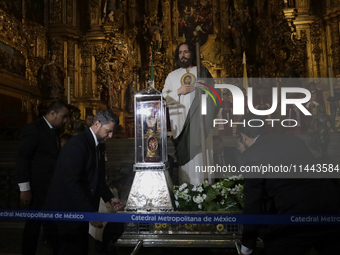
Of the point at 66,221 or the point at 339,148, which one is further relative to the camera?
the point at 339,148

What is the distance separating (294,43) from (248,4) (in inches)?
179

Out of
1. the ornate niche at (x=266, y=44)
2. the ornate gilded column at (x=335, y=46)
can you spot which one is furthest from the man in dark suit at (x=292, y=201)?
the ornate niche at (x=266, y=44)

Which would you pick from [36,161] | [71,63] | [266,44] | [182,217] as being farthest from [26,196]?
[266,44]

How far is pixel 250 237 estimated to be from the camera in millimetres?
1979

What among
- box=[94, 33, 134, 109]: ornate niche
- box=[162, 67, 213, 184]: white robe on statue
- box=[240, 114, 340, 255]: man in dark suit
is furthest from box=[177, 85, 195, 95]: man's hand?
box=[94, 33, 134, 109]: ornate niche

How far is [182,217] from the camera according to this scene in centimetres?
211

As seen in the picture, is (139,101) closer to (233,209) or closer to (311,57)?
(233,209)

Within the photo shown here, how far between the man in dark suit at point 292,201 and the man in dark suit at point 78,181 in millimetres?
1170

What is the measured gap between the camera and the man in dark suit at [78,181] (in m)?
2.09

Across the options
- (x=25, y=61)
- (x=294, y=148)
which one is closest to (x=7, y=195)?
(x=294, y=148)

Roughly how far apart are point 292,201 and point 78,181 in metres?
1.54

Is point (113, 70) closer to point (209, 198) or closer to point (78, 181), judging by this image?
point (209, 198)

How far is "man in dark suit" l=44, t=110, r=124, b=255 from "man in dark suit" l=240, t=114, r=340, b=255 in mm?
1170

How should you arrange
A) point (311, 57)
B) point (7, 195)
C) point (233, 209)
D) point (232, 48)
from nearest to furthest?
point (233, 209) → point (7, 195) → point (311, 57) → point (232, 48)
